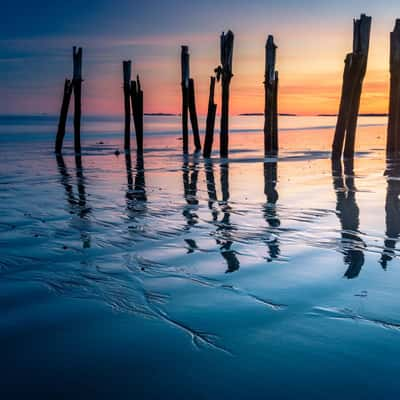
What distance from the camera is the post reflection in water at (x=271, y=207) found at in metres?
4.36

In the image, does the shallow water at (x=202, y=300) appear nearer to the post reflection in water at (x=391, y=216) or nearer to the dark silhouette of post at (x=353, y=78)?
the post reflection in water at (x=391, y=216)

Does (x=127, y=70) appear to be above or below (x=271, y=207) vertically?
above

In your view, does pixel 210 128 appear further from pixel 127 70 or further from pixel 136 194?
pixel 136 194

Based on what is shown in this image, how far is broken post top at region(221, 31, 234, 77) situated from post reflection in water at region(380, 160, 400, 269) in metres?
6.58

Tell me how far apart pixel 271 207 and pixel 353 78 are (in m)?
7.96

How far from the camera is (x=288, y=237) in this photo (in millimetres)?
4785

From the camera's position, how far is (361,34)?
12883 millimetres

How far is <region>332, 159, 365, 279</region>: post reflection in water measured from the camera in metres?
3.88

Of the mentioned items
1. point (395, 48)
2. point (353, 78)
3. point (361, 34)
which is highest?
point (361, 34)

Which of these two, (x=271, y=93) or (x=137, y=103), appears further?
(x=137, y=103)

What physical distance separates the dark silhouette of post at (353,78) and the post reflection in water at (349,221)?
11.5 ft

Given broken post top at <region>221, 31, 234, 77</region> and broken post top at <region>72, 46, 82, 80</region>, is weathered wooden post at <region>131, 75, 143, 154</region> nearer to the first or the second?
broken post top at <region>72, 46, 82, 80</region>

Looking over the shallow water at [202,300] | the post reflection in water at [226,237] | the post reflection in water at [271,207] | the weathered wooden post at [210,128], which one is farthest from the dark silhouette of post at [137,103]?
the shallow water at [202,300]

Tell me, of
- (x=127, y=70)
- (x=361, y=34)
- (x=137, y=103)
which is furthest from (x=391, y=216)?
(x=127, y=70)
